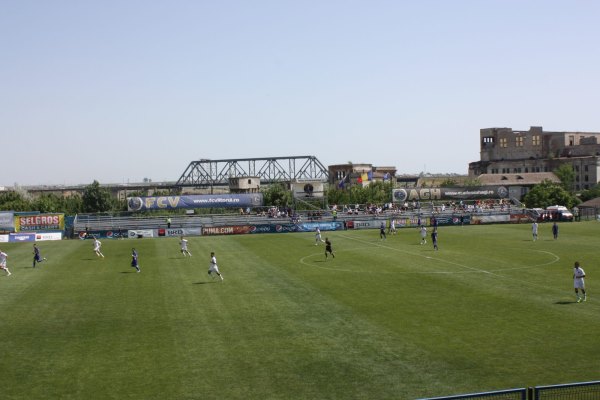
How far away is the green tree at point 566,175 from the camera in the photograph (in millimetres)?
147500

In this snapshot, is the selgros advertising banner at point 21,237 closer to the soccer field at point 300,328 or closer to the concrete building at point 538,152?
the soccer field at point 300,328

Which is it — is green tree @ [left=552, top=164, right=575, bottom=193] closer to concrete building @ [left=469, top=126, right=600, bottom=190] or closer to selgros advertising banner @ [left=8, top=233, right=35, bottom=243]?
concrete building @ [left=469, top=126, right=600, bottom=190]

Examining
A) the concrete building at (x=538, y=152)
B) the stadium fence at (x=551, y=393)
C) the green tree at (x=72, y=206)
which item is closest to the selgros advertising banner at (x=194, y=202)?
the green tree at (x=72, y=206)

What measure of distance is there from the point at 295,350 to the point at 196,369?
11.3 ft

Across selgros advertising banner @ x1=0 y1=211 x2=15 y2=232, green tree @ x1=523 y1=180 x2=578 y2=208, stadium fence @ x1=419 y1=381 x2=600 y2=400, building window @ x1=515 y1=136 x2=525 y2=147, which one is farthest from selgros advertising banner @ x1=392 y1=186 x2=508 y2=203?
stadium fence @ x1=419 y1=381 x2=600 y2=400

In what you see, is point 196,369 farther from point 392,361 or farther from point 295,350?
point 392,361

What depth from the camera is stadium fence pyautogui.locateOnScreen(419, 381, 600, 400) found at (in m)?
12.1

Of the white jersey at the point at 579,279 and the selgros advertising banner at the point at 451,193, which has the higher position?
the selgros advertising banner at the point at 451,193

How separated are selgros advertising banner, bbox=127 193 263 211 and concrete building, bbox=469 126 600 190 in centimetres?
9701

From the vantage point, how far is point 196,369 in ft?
61.1

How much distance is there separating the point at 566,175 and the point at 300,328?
14109 centimetres

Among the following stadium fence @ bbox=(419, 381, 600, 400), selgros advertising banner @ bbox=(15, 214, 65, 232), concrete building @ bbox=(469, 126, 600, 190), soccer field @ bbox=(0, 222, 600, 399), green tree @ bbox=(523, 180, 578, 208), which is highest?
concrete building @ bbox=(469, 126, 600, 190)

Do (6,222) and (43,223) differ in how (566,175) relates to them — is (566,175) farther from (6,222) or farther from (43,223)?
(6,222)

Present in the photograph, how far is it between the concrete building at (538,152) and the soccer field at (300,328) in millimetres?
126932
